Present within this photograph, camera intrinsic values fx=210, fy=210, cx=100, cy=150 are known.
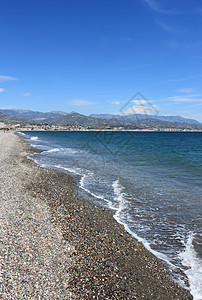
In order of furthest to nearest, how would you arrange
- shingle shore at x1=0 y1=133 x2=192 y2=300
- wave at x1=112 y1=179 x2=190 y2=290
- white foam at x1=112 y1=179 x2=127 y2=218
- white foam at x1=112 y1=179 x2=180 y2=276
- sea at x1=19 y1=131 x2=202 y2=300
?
white foam at x1=112 y1=179 x2=127 y2=218
white foam at x1=112 y1=179 x2=180 y2=276
sea at x1=19 y1=131 x2=202 y2=300
wave at x1=112 y1=179 x2=190 y2=290
shingle shore at x1=0 y1=133 x2=192 y2=300

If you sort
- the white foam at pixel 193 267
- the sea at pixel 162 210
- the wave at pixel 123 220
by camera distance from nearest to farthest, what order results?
the white foam at pixel 193 267, the wave at pixel 123 220, the sea at pixel 162 210

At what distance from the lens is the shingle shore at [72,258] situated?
606 cm

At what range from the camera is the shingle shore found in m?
6.06

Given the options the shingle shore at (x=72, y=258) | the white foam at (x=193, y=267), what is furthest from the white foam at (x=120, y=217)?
the white foam at (x=193, y=267)

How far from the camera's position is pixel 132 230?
1076 centimetres

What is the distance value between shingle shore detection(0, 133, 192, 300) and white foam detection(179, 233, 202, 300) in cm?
42

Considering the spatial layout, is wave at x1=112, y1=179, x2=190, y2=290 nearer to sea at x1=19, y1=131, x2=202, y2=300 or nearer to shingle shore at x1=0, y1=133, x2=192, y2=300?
sea at x1=19, y1=131, x2=202, y2=300

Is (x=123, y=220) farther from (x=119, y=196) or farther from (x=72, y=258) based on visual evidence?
(x=72, y=258)

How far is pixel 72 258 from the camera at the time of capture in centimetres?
755

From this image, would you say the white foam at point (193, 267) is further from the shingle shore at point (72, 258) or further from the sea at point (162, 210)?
the shingle shore at point (72, 258)

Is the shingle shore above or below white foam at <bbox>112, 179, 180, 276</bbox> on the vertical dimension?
above

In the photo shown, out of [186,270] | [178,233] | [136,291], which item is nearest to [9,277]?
[136,291]

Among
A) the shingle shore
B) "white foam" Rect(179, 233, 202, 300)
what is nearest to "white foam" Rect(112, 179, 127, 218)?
the shingle shore

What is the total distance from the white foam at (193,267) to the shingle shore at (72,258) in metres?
0.42
